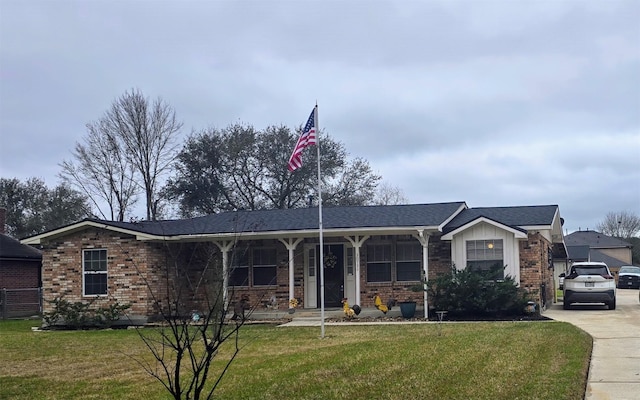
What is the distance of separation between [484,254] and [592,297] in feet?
12.6

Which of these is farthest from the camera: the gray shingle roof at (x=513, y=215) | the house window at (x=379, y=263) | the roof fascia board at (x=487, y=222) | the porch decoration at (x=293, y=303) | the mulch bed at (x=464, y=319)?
the house window at (x=379, y=263)

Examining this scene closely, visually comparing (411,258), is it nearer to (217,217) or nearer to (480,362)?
(217,217)

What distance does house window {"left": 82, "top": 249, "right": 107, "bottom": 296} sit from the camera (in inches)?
869

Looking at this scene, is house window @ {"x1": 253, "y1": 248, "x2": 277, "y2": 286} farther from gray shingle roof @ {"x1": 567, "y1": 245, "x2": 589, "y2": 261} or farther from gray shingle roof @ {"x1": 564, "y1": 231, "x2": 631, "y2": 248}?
gray shingle roof @ {"x1": 564, "y1": 231, "x2": 631, "y2": 248}

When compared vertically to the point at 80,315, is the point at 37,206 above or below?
above

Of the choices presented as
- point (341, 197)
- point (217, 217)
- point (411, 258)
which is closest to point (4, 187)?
point (341, 197)

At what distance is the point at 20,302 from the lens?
92.1 ft

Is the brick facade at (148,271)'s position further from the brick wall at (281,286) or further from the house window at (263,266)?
the house window at (263,266)

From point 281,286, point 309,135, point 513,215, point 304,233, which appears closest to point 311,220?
point 304,233

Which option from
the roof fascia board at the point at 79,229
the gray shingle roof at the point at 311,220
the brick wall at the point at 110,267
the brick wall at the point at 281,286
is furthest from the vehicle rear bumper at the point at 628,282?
the roof fascia board at the point at 79,229

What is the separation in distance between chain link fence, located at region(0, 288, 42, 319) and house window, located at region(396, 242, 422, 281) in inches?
528

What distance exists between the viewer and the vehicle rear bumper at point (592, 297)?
71.3 feet

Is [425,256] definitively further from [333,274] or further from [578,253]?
[578,253]

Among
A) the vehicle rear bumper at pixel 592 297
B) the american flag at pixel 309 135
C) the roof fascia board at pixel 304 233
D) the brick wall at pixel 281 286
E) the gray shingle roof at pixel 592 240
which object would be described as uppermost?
the american flag at pixel 309 135
